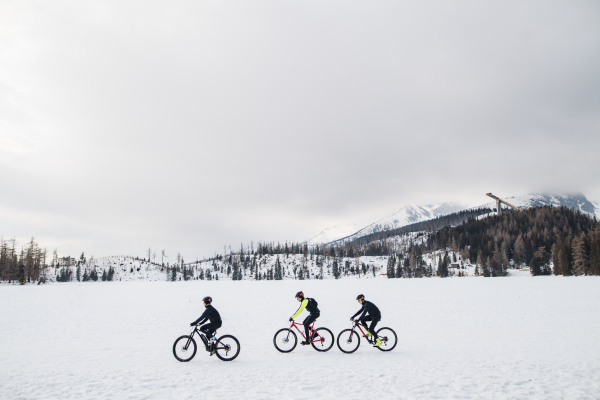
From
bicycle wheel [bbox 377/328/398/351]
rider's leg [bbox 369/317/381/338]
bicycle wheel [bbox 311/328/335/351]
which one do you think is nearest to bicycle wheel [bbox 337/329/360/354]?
bicycle wheel [bbox 311/328/335/351]

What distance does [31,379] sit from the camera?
35.8ft

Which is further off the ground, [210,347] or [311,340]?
[210,347]

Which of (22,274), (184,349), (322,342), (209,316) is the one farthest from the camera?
(22,274)

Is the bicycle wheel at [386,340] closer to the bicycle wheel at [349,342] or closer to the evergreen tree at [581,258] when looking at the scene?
the bicycle wheel at [349,342]

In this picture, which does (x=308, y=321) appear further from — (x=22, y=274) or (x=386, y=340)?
(x=22, y=274)

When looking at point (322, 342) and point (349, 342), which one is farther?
point (322, 342)

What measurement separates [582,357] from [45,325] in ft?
111

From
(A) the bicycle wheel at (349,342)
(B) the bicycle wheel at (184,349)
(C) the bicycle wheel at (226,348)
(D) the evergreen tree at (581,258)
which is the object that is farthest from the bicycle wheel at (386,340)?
(D) the evergreen tree at (581,258)

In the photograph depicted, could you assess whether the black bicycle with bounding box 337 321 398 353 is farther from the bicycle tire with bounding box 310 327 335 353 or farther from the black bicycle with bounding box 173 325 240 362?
the black bicycle with bounding box 173 325 240 362

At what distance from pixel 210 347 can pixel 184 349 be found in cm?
122

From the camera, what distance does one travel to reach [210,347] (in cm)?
1298

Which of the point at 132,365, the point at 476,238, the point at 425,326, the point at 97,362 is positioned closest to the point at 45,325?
the point at 97,362

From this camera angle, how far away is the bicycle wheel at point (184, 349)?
1310 centimetres

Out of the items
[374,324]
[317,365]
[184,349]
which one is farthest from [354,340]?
[184,349]
